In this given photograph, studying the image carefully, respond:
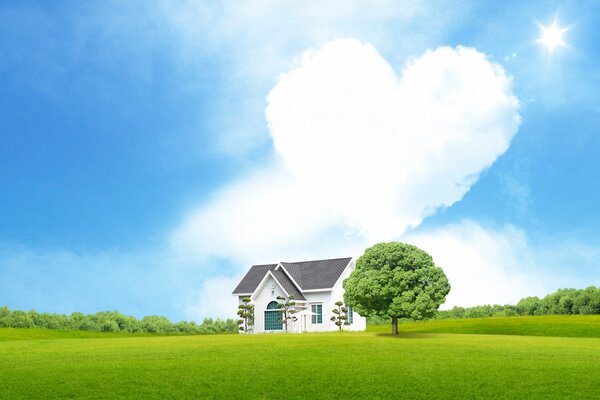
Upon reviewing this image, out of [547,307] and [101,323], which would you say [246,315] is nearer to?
[101,323]

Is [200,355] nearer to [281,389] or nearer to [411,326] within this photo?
[281,389]

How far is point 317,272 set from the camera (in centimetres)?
5747

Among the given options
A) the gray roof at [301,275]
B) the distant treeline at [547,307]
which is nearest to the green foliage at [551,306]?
the distant treeline at [547,307]

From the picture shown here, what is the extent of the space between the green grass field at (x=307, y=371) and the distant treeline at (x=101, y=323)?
1038 inches

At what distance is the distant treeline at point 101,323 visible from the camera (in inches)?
2233

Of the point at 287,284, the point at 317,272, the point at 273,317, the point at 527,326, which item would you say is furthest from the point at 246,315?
the point at 527,326

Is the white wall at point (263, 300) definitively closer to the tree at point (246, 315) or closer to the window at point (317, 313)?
the tree at point (246, 315)

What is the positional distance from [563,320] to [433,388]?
36482mm

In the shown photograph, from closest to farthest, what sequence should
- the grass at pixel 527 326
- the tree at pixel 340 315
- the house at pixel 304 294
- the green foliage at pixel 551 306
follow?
the grass at pixel 527 326 → the tree at pixel 340 315 → the house at pixel 304 294 → the green foliage at pixel 551 306

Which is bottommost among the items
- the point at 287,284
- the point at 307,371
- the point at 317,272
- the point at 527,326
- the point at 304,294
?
the point at 307,371

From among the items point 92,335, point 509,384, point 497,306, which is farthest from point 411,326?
point 509,384

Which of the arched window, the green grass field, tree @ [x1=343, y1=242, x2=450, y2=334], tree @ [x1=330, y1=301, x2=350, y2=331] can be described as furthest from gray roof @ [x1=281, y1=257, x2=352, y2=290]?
the green grass field

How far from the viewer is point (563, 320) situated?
2018 inches

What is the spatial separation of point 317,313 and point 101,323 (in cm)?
2042
